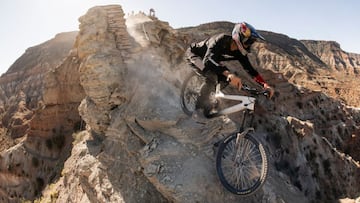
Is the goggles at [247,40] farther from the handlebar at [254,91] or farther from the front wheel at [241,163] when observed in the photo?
the front wheel at [241,163]

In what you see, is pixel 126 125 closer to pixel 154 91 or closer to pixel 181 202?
pixel 154 91

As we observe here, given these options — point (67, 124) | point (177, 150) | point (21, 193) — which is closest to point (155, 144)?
point (177, 150)

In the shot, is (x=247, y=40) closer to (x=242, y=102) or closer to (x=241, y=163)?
(x=242, y=102)

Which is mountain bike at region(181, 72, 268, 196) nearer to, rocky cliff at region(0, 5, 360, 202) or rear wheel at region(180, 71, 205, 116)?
rocky cliff at region(0, 5, 360, 202)

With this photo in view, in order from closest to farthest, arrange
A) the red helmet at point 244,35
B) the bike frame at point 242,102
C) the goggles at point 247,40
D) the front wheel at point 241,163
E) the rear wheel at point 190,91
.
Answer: the red helmet at point 244,35
the goggles at point 247,40
the bike frame at point 242,102
the front wheel at point 241,163
the rear wheel at point 190,91

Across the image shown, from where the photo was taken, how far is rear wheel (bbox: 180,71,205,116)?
393 inches

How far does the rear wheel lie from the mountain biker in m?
1.19

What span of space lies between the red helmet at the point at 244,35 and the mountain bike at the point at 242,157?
2.74ft

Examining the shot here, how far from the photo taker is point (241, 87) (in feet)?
24.8

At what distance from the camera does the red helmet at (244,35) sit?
7.37m

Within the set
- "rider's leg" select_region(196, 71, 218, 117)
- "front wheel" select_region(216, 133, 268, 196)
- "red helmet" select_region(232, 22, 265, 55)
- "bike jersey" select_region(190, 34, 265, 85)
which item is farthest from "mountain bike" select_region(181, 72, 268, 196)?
"red helmet" select_region(232, 22, 265, 55)

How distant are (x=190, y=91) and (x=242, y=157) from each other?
8.90 ft

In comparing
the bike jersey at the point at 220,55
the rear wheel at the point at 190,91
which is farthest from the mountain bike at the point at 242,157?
the rear wheel at the point at 190,91

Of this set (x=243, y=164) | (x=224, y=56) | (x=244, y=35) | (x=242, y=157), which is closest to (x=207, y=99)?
(x=224, y=56)
